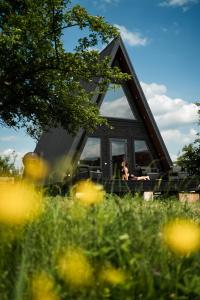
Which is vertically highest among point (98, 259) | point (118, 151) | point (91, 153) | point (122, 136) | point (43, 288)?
point (122, 136)

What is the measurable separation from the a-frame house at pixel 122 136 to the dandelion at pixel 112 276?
2069cm

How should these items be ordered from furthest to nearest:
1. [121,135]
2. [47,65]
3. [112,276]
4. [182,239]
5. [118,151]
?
[121,135] → [118,151] → [47,65] → [182,239] → [112,276]

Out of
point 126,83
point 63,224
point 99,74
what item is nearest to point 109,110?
point 126,83

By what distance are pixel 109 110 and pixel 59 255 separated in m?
22.9

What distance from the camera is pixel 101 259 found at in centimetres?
246

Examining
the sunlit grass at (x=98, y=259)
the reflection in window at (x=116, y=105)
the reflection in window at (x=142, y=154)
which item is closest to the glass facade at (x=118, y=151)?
the reflection in window at (x=142, y=154)

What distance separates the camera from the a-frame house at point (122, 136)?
23.9 m

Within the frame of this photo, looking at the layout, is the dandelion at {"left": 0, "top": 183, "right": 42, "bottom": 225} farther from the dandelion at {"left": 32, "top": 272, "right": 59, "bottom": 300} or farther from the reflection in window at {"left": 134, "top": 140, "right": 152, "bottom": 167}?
the reflection in window at {"left": 134, "top": 140, "right": 152, "bottom": 167}

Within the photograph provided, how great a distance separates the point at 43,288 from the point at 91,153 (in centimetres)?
2121

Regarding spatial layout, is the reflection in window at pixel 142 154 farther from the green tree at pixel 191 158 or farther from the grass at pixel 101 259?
the grass at pixel 101 259

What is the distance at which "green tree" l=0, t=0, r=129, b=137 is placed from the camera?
14699 millimetres

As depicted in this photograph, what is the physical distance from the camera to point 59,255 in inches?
99.0

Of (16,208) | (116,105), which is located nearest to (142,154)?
(116,105)

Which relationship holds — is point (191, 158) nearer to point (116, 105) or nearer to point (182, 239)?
point (116, 105)
